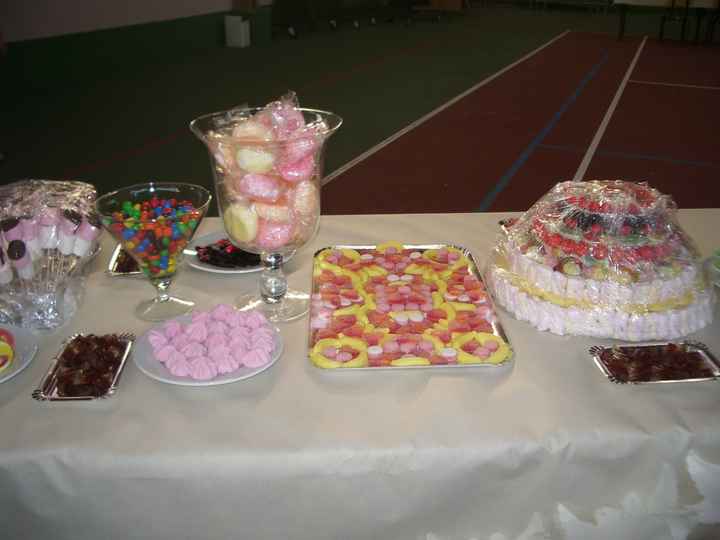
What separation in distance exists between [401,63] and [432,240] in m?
7.15

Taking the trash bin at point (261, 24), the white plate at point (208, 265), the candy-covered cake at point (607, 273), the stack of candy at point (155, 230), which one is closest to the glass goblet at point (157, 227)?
the stack of candy at point (155, 230)

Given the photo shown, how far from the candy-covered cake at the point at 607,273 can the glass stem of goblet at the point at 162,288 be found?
68 cm

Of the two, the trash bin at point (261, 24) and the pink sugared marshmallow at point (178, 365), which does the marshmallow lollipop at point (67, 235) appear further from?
the trash bin at point (261, 24)

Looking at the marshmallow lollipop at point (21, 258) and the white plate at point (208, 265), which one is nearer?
the marshmallow lollipop at point (21, 258)

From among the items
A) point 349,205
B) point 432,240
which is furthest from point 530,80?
point 432,240

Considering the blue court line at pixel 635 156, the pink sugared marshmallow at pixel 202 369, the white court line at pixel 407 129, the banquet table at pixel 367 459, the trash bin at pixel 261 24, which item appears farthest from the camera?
the trash bin at pixel 261 24

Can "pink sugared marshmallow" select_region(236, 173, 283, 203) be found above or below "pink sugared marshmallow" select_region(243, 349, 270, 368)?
above

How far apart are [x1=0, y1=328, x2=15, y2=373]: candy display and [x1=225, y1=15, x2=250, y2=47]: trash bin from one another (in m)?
8.14

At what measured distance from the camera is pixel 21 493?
94 centimetres

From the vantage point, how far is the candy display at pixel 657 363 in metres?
1.08

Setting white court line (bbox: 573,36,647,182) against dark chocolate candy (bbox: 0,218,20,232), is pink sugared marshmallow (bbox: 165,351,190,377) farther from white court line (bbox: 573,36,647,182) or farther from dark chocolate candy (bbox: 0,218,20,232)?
white court line (bbox: 573,36,647,182)

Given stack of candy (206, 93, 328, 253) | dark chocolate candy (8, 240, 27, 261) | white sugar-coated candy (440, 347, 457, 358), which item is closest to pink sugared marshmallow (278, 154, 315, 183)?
stack of candy (206, 93, 328, 253)

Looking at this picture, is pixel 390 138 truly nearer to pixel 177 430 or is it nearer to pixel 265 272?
pixel 265 272

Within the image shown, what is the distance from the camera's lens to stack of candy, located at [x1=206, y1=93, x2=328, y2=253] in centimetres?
112
